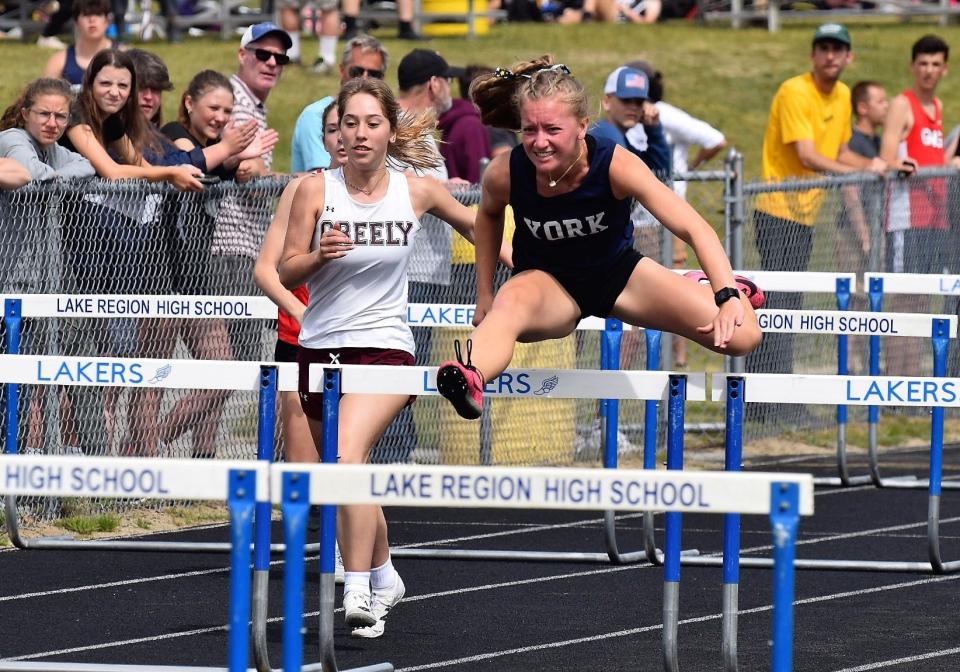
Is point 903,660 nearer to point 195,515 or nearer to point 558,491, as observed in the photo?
point 558,491

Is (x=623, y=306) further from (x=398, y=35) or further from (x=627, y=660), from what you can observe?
(x=398, y=35)

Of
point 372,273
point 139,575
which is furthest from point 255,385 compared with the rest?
point 139,575

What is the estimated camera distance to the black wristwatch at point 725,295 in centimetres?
588

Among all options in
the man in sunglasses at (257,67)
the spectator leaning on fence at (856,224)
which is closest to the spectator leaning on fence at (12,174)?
the man in sunglasses at (257,67)

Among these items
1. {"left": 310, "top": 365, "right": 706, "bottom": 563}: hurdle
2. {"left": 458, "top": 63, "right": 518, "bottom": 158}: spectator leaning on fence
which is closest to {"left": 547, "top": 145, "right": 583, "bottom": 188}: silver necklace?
{"left": 310, "top": 365, "right": 706, "bottom": 563}: hurdle

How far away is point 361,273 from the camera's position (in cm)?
648

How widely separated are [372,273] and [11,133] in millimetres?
3201

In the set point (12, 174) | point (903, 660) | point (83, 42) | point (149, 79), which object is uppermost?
point (83, 42)

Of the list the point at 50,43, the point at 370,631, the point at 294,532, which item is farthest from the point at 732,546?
the point at 50,43

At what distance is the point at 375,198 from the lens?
6504 mm

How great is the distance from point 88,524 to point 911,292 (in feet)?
13.9

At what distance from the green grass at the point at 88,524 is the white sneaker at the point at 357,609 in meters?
2.85

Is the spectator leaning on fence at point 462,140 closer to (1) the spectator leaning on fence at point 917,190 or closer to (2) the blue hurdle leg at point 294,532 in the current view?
(1) the spectator leaning on fence at point 917,190

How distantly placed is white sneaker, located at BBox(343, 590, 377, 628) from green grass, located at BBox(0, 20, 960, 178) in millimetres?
13111
